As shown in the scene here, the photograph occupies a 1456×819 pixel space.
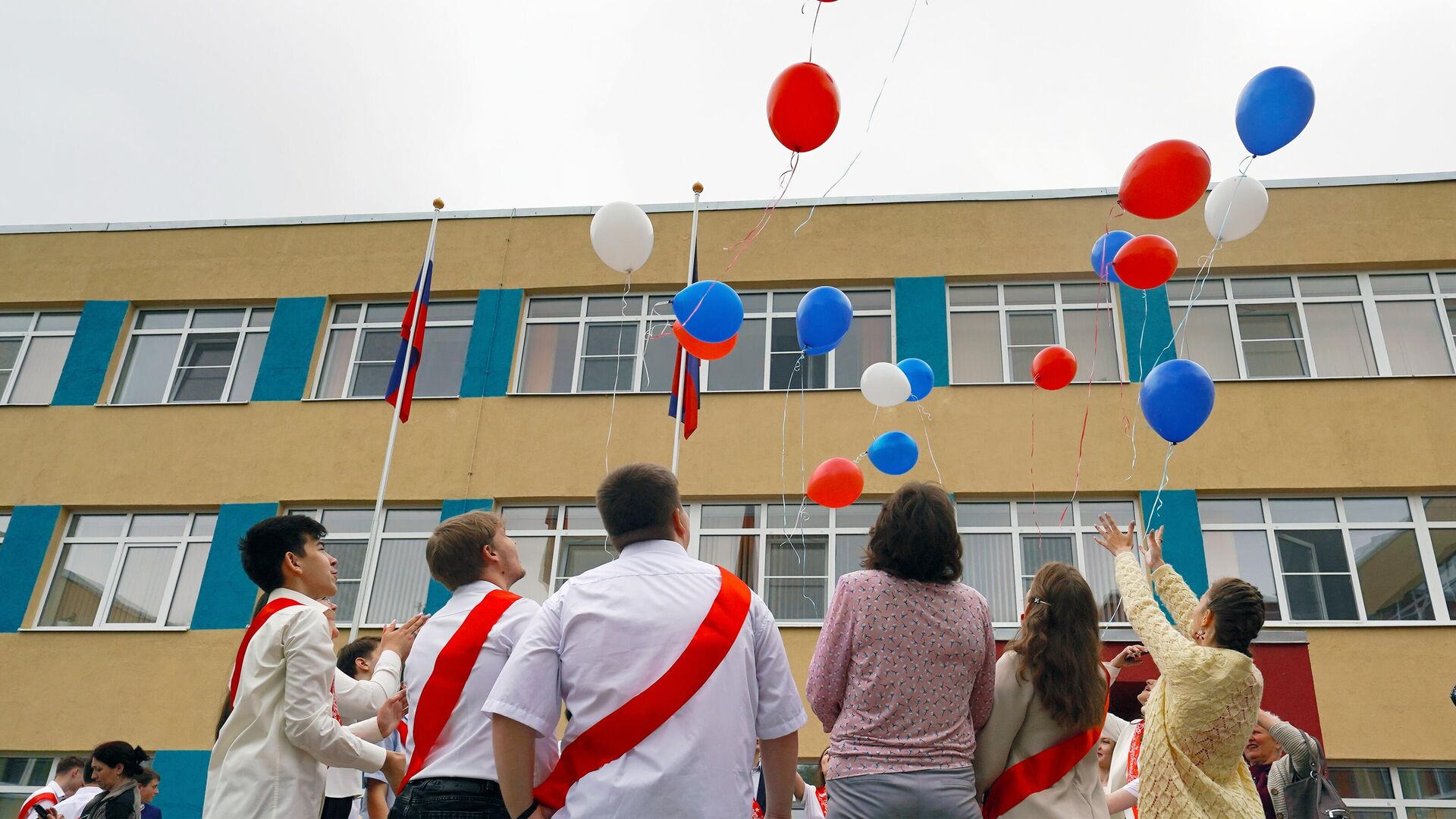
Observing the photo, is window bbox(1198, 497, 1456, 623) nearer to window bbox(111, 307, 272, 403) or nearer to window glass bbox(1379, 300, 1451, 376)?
window glass bbox(1379, 300, 1451, 376)

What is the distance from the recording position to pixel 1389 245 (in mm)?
12820

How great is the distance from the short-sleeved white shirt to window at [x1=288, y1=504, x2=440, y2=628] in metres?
10.5

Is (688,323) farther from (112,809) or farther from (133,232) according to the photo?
(133,232)

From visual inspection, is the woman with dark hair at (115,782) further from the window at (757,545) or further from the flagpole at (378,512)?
the window at (757,545)

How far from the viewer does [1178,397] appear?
5.84m

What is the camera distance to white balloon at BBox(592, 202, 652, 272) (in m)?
8.20

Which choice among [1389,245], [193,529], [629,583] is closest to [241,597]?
[193,529]

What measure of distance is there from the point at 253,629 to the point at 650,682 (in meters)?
1.59

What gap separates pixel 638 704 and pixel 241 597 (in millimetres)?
11737

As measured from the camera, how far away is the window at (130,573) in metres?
13.3

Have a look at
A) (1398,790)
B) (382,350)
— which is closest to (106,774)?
(382,350)

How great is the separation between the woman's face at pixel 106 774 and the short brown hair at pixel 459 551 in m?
3.87

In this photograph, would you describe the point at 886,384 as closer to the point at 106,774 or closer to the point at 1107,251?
the point at 1107,251

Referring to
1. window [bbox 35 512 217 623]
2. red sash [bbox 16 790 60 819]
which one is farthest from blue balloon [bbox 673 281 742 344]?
window [bbox 35 512 217 623]
